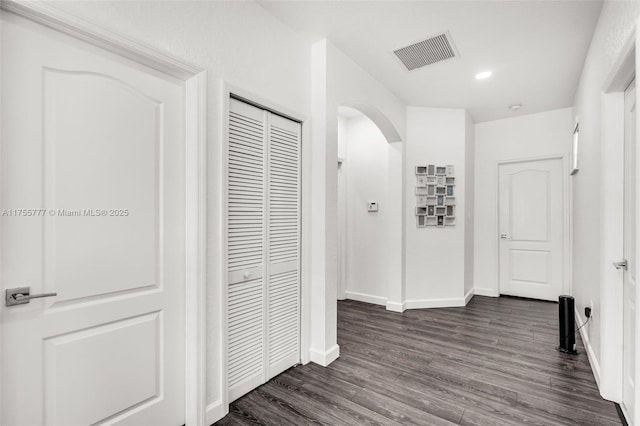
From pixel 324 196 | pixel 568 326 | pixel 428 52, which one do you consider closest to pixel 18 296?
pixel 324 196

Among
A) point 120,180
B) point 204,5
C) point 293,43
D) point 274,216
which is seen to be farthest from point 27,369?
point 293,43

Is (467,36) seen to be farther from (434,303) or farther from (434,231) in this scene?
(434,303)

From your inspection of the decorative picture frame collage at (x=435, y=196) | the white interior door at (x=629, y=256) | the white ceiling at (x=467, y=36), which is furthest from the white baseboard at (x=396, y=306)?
the white ceiling at (x=467, y=36)

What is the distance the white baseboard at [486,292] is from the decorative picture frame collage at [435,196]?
1.42 metres

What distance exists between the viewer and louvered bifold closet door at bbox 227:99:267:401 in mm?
2109

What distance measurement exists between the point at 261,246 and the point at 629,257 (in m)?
2.33

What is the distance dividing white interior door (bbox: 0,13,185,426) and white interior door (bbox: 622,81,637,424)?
2601 mm

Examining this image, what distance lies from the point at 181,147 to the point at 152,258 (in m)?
0.64

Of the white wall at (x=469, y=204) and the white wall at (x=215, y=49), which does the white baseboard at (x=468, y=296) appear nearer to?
the white wall at (x=469, y=204)

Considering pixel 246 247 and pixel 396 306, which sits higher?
pixel 246 247

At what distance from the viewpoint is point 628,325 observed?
1948mm

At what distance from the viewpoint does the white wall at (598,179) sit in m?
1.95

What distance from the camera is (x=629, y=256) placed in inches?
75.9

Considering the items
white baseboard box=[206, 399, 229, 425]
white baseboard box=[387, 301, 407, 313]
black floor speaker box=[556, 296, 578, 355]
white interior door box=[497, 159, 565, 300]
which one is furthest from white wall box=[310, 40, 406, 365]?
white interior door box=[497, 159, 565, 300]
